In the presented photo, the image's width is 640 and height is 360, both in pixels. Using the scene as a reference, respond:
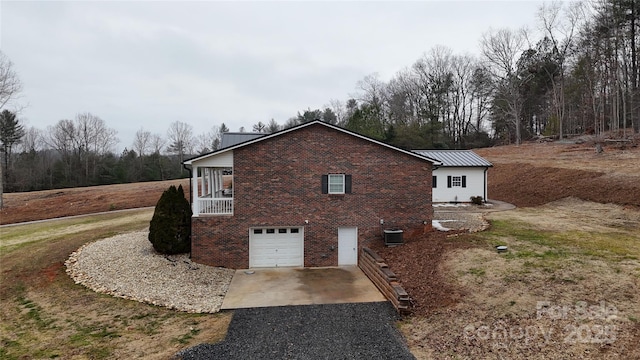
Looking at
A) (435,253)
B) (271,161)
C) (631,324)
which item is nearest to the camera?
(631,324)

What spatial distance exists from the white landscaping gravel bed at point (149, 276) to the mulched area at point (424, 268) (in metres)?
5.87

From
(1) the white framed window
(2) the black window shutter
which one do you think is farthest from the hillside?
(1) the white framed window

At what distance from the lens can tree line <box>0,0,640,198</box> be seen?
3712 cm

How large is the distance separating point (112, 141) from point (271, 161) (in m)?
59.3

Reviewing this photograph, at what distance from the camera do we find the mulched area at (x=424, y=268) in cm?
956

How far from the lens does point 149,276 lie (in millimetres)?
12672

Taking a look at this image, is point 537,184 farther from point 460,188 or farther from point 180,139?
point 180,139

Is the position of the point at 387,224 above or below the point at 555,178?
below

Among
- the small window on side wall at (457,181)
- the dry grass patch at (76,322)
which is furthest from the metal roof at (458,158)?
the dry grass patch at (76,322)

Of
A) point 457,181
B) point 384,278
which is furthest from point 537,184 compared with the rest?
point 384,278

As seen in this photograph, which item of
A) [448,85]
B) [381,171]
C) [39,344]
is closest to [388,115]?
[448,85]

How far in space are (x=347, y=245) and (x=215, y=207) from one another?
5816mm

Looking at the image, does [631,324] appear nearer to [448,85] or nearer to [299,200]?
[299,200]

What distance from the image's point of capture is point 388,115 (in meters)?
54.7
